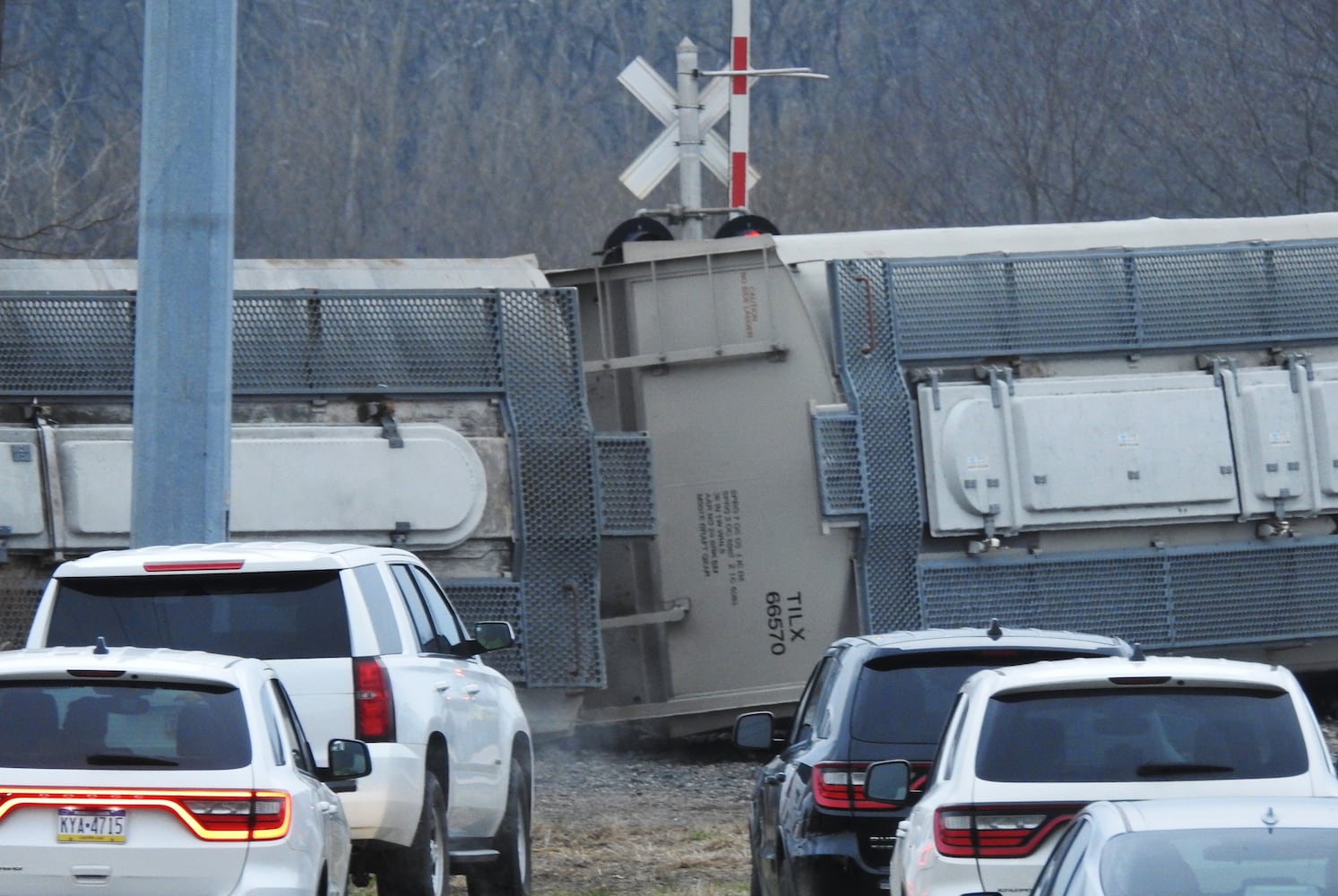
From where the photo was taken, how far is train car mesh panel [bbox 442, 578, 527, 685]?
48.0 feet

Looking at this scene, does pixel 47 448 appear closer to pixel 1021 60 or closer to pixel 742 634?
pixel 742 634

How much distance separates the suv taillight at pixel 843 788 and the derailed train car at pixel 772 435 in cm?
699

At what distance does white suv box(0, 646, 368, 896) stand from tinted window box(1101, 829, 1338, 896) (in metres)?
2.97

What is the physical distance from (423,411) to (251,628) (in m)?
6.43

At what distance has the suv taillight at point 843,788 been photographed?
7777mm

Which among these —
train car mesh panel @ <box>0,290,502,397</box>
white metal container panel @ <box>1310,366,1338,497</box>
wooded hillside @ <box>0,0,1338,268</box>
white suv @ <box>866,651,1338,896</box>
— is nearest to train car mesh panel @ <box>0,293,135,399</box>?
train car mesh panel @ <box>0,290,502,397</box>

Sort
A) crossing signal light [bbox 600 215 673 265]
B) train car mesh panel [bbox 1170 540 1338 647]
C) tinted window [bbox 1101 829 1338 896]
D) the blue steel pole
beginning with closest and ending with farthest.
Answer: tinted window [bbox 1101 829 1338 896], the blue steel pole, train car mesh panel [bbox 1170 540 1338 647], crossing signal light [bbox 600 215 673 265]

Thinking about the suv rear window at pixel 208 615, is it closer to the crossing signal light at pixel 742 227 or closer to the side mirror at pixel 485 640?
the side mirror at pixel 485 640

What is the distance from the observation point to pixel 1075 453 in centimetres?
1573

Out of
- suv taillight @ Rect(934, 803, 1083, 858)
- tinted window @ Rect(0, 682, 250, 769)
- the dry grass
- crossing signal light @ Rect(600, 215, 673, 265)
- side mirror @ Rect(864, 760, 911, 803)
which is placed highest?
crossing signal light @ Rect(600, 215, 673, 265)

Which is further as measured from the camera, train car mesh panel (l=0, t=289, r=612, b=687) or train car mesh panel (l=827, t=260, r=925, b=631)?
train car mesh panel (l=827, t=260, r=925, b=631)

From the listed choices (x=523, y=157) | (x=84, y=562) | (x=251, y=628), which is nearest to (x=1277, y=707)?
(x=251, y=628)

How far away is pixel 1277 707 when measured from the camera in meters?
6.53

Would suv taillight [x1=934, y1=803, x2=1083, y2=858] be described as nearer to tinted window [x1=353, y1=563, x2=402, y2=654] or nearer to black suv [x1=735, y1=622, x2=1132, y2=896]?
black suv [x1=735, y1=622, x2=1132, y2=896]
